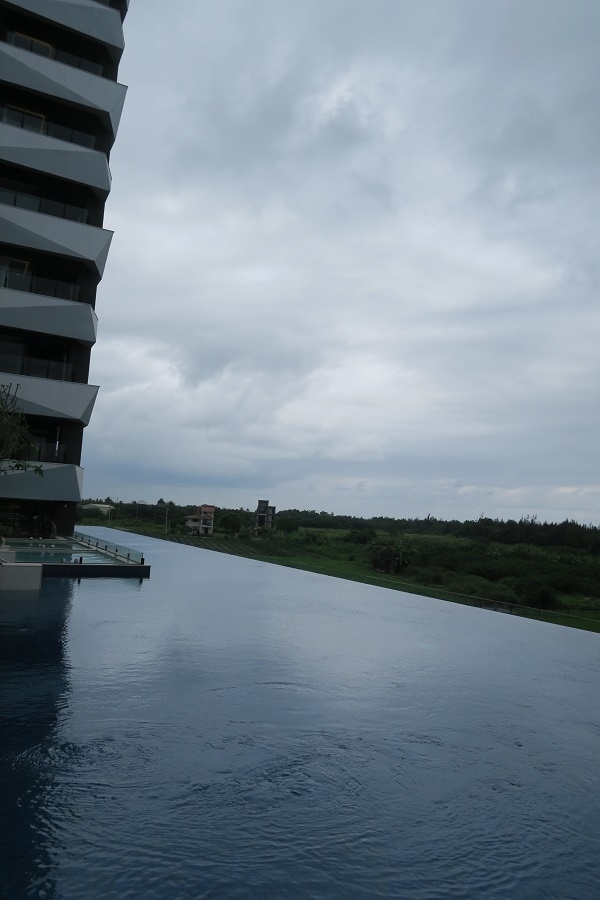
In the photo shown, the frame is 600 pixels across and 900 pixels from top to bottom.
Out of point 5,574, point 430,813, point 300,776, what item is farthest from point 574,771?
point 5,574

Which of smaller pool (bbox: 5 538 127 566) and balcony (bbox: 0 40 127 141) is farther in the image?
balcony (bbox: 0 40 127 141)

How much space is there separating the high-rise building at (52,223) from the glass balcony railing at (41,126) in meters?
0.05

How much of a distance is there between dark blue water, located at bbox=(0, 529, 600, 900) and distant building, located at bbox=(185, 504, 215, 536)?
202 feet

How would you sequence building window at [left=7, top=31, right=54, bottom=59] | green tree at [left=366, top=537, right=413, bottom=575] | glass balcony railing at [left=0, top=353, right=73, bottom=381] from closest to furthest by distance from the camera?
glass balcony railing at [left=0, top=353, right=73, bottom=381]
building window at [left=7, top=31, right=54, bottom=59]
green tree at [left=366, top=537, right=413, bottom=575]

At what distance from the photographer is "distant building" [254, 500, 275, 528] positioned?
6950 cm

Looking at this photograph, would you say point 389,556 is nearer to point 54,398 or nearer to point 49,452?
point 49,452

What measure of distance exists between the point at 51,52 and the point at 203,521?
58015 mm

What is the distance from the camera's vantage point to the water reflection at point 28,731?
5.39m

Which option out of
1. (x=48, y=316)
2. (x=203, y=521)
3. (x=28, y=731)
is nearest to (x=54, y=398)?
(x=48, y=316)

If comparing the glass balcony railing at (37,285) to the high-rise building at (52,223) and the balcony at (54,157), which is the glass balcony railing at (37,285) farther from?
the balcony at (54,157)

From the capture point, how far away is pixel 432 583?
46.2m

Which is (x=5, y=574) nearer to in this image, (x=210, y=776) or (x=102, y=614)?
(x=102, y=614)

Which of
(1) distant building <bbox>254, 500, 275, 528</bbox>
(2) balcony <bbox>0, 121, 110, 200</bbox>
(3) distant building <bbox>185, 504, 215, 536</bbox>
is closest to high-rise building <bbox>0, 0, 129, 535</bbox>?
(2) balcony <bbox>0, 121, 110, 200</bbox>

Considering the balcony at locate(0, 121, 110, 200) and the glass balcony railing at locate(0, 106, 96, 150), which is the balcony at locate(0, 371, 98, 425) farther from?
the glass balcony railing at locate(0, 106, 96, 150)
